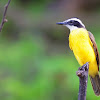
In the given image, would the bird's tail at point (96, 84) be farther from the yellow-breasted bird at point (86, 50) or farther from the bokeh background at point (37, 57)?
the bokeh background at point (37, 57)

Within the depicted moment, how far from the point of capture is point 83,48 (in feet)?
12.3

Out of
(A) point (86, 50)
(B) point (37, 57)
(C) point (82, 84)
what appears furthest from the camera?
(B) point (37, 57)

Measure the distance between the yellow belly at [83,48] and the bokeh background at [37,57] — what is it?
2.81 feet

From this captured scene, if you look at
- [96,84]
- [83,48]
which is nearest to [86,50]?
[83,48]

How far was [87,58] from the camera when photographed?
148 inches

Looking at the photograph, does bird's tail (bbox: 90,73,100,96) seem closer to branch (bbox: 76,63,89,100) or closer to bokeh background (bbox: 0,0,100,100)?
bokeh background (bbox: 0,0,100,100)

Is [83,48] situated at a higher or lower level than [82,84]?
higher

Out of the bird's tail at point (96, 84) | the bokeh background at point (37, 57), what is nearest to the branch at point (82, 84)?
the bird's tail at point (96, 84)

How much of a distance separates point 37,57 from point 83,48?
1.84 meters

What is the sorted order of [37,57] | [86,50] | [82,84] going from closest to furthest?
[82,84] → [86,50] → [37,57]

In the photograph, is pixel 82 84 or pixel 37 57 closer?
pixel 82 84

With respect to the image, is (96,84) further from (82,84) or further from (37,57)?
(37,57)

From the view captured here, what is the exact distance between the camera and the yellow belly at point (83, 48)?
3.74m

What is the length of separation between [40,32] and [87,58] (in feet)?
10.5
